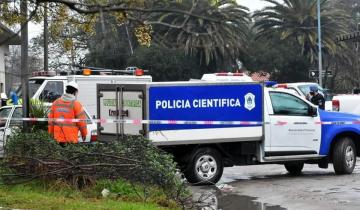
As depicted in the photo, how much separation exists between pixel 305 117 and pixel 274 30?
150ft

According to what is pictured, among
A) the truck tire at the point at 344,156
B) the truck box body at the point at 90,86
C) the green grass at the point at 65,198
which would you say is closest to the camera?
the green grass at the point at 65,198

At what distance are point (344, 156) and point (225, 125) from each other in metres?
2.79

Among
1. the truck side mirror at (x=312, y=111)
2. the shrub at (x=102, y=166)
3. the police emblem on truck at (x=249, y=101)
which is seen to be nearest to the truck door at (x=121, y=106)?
the police emblem on truck at (x=249, y=101)

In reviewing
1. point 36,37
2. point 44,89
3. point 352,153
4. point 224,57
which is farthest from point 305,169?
point 36,37

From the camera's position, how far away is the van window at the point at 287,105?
41.3ft

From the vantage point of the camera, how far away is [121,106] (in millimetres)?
11914

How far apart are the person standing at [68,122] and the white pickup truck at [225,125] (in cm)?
122

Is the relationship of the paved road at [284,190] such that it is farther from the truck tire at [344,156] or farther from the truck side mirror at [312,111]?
the truck side mirror at [312,111]

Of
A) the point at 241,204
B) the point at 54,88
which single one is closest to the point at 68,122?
the point at 241,204

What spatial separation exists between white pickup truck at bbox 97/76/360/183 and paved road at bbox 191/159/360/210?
0.42 m

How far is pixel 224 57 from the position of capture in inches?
2109

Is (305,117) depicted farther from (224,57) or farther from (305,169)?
(224,57)

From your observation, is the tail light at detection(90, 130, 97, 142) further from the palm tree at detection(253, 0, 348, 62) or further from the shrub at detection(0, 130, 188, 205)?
the palm tree at detection(253, 0, 348, 62)

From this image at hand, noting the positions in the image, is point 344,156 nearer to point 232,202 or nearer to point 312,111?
point 312,111
